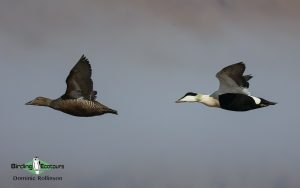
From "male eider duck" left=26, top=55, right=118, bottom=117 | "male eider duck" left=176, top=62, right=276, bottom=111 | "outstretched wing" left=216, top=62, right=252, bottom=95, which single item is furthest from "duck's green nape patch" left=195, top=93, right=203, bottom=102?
"male eider duck" left=26, top=55, right=118, bottom=117

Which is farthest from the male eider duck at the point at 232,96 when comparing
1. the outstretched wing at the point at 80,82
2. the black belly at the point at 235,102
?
the outstretched wing at the point at 80,82

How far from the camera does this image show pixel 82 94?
67.6 ft

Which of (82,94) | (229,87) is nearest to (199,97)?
(229,87)

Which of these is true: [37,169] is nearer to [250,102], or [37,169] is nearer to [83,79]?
[83,79]

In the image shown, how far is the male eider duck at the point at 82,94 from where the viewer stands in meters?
20.4

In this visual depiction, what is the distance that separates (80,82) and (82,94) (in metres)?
0.28

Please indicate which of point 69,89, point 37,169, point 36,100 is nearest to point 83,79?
point 69,89

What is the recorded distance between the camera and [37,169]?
22.4m

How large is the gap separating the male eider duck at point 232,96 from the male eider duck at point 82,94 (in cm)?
278

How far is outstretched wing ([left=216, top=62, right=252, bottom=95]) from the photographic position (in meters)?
21.2

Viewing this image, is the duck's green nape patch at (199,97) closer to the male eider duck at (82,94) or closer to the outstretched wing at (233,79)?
the outstretched wing at (233,79)

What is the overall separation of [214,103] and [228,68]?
1.16 metres

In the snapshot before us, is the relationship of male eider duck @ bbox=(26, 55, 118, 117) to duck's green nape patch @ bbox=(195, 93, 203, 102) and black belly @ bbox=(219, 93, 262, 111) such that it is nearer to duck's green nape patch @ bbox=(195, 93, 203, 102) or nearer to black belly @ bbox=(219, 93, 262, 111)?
duck's green nape patch @ bbox=(195, 93, 203, 102)

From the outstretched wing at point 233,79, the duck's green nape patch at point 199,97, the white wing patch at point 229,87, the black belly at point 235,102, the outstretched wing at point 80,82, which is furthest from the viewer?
the duck's green nape patch at point 199,97
